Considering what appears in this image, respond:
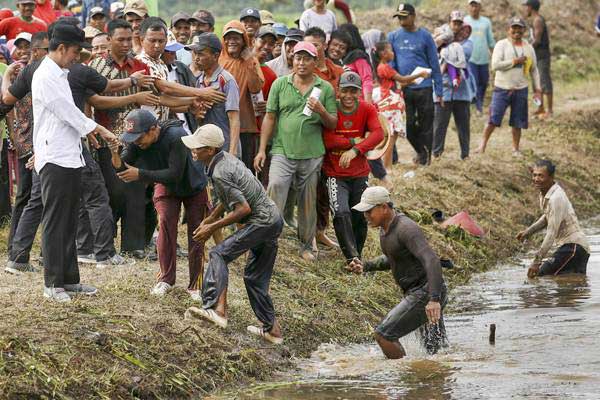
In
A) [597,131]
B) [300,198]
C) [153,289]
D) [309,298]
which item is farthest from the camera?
[597,131]

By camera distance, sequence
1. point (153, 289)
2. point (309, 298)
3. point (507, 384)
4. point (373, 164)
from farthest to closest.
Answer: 1. point (373, 164)
2. point (309, 298)
3. point (153, 289)
4. point (507, 384)

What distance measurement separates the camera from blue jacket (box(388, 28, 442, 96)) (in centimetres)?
1755

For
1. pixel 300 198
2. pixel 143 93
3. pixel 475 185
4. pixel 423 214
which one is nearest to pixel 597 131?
pixel 475 185

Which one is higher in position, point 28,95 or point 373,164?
point 28,95

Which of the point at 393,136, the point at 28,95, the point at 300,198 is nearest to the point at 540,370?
the point at 300,198

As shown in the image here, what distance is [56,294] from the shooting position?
1008cm

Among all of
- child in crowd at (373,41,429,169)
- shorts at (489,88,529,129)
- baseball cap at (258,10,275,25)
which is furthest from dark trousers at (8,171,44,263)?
shorts at (489,88,529,129)

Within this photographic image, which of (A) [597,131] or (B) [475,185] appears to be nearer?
(B) [475,185]

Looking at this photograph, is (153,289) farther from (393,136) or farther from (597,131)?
(597,131)

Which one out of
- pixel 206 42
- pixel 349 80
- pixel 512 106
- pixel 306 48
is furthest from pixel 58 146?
pixel 512 106

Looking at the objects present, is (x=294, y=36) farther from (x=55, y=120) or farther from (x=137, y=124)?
(x=55, y=120)

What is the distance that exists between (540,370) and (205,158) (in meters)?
3.08

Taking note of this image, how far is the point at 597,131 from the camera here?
23.9 m

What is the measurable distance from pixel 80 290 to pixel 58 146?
1200 millimetres
